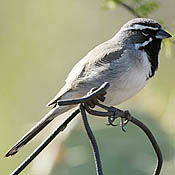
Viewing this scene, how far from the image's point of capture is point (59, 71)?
277 inches

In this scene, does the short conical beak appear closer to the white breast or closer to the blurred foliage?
the white breast

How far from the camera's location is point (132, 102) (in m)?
4.65

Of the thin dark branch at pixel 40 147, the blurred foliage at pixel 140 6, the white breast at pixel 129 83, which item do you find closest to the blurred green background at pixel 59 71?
the white breast at pixel 129 83

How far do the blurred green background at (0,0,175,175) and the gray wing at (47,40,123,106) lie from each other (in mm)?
275

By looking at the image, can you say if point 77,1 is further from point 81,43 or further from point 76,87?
point 76,87

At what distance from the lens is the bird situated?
435 centimetres

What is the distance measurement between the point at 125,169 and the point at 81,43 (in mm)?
3211

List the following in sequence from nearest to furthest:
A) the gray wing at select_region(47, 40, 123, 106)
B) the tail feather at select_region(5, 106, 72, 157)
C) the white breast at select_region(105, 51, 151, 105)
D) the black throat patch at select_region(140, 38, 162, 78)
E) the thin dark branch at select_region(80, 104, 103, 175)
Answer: the thin dark branch at select_region(80, 104, 103, 175)
the tail feather at select_region(5, 106, 72, 157)
the white breast at select_region(105, 51, 151, 105)
the gray wing at select_region(47, 40, 123, 106)
the black throat patch at select_region(140, 38, 162, 78)

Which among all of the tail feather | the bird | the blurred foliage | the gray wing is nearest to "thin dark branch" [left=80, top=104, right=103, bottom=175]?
the tail feather

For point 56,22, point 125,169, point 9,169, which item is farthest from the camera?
point 56,22

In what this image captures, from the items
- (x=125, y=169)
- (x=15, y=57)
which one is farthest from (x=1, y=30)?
(x=125, y=169)

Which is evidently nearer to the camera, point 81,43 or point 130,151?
point 130,151

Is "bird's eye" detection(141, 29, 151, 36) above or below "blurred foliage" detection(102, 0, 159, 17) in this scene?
below

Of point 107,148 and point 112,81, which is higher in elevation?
point 112,81
